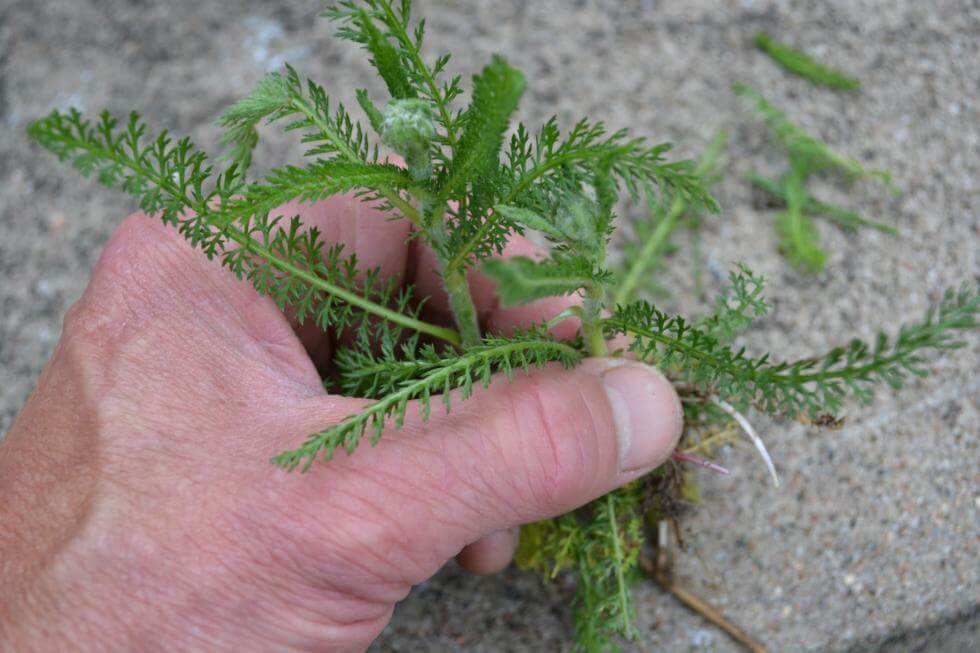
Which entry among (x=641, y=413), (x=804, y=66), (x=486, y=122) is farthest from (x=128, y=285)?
(x=804, y=66)

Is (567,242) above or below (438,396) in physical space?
above

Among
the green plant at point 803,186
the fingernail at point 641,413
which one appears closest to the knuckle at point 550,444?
the fingernail at point 641,413

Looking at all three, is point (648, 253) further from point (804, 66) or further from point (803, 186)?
point (804, 66)

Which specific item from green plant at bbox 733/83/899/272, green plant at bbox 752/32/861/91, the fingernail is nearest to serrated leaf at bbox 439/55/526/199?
the fingernail

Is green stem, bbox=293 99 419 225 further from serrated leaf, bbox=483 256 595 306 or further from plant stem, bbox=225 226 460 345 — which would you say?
serrated leaf, bbox=483 256 595 306

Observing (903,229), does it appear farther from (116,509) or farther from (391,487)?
(116,509)

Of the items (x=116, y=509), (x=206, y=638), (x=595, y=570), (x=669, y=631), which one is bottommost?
(x=669, y=631)

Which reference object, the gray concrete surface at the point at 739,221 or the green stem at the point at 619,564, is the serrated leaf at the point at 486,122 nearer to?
the green stem at the point at 619,564

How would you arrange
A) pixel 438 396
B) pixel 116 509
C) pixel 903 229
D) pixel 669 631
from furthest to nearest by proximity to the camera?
1. pixel 903 229
2. pixel 669 631
3. pixel 438 396
4. pixel 116 509

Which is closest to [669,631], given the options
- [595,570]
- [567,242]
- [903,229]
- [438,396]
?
[595,570]
